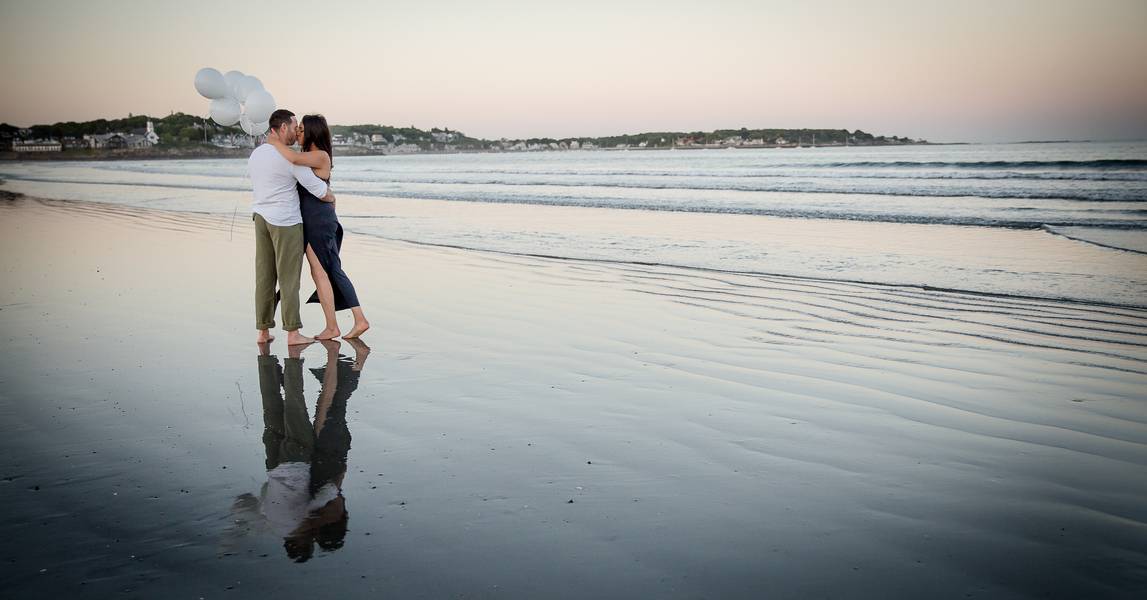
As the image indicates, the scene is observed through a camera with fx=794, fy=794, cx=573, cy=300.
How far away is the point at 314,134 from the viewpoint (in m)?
6.60

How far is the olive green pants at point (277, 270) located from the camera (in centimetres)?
664

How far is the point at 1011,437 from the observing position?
4238 mm

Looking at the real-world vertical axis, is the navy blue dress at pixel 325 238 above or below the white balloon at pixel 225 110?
below

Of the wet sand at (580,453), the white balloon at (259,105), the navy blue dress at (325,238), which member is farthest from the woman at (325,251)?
the white balloon at (259,105)

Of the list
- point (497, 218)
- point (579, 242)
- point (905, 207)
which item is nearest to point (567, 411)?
point (579, 242)

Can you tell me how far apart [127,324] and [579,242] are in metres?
7.87

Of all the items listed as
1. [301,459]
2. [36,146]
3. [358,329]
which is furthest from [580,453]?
[36,146]

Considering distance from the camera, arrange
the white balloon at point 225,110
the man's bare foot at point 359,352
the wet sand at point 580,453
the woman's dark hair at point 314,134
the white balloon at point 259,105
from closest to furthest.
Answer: the wet sand at point 580,453 → the man's bare foot at point 359,352 → the woman's dark hair at point 314,134 → the white balloon at point 259,105 → the white balloon at point 225,110

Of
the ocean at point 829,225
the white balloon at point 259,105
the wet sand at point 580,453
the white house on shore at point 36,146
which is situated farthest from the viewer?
the white house on shore at point 36,146

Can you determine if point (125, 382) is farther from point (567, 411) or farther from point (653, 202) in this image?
point (653, 202)

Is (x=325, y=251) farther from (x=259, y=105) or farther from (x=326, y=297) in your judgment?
(x=259, y=105)

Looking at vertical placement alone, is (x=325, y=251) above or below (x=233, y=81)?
below

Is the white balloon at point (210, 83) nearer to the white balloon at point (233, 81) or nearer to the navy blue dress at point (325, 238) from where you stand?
the white balloon at point (233, 81)

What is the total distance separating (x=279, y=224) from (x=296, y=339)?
3.20 feet
